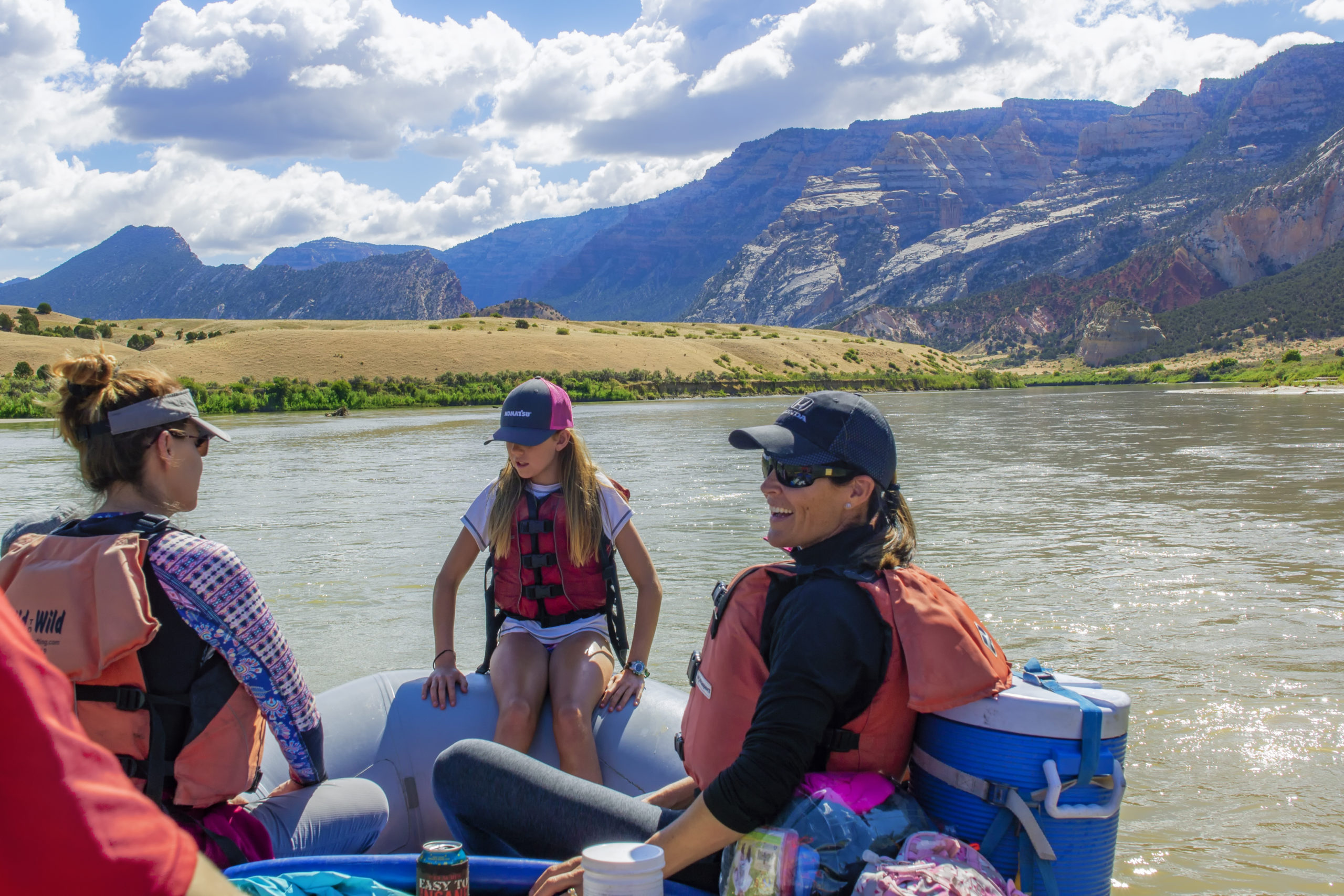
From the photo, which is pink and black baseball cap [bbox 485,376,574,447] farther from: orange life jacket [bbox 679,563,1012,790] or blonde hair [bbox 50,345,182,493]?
orange life jacket [bbox 679,563,1012,790]

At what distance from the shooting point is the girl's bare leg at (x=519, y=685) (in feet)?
11.6

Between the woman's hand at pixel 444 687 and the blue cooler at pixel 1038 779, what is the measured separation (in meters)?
2.03

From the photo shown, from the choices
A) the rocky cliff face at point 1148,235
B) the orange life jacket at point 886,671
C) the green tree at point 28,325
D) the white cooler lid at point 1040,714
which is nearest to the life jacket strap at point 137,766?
the orange life jacket at point 886,671

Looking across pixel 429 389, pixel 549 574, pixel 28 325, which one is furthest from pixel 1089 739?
pixel 28 325

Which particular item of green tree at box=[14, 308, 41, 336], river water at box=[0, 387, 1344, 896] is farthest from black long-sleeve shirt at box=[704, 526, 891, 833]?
green tree at box=[14, 308, 41, 336]

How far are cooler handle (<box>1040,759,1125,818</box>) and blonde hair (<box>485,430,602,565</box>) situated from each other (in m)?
2.08

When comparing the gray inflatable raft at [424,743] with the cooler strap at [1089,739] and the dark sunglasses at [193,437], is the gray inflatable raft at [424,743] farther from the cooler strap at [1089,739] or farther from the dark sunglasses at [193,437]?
the cooler strap at [1089,739]

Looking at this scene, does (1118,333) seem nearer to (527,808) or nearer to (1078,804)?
(1078,804)

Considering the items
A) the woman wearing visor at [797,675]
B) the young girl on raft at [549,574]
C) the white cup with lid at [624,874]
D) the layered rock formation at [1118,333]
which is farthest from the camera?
the layered rock formation at [1118,333]

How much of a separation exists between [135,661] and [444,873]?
0.84 meters

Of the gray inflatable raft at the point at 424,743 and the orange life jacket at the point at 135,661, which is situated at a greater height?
the orange life jacket at the point at 135,661

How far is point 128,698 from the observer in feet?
7.43

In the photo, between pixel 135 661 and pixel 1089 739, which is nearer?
pixel 1089 739

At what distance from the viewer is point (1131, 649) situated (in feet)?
21.4
